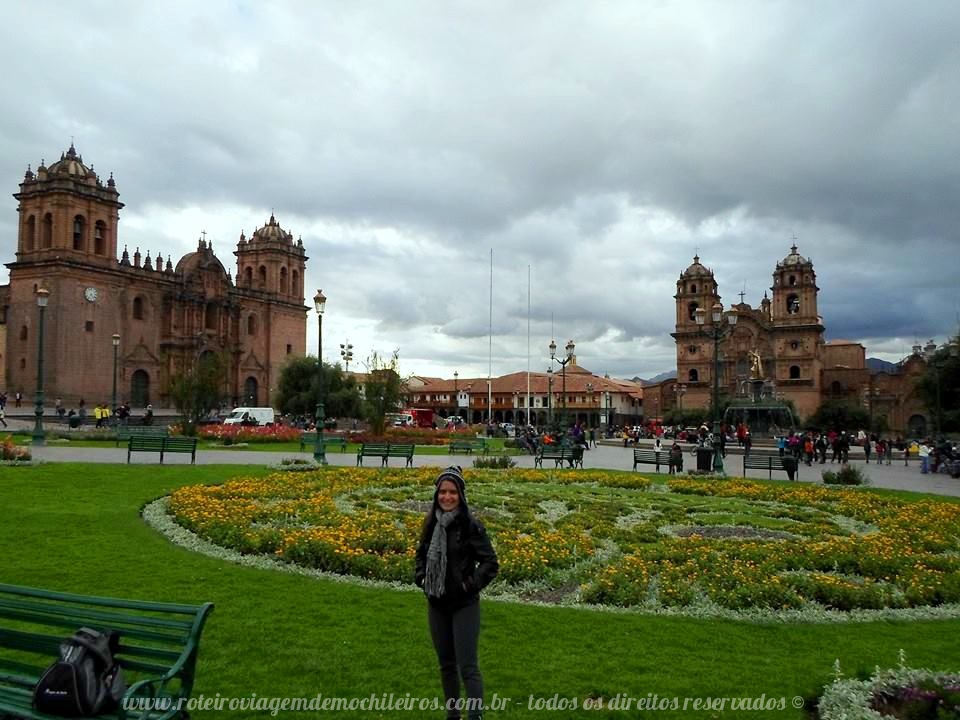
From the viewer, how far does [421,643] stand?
6496 millimetres

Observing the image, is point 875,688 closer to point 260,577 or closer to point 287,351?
point 260,577

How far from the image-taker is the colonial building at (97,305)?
5350 centimetres

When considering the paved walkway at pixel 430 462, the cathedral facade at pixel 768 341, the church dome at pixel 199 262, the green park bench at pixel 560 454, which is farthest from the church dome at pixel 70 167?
the cathedral facade at pixel 768 341

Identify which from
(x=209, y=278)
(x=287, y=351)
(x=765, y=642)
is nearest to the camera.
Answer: (x=765, y=642)

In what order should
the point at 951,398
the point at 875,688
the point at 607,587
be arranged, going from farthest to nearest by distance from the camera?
the point at 951,398 < the point at 607,587 < the point at 875,688

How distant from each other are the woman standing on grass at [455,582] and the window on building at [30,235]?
199 ft

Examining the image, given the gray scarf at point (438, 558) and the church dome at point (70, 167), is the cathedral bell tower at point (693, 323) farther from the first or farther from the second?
the gray scarf at point (438, 558)

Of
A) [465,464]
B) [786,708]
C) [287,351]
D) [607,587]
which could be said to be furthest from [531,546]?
[287,351]

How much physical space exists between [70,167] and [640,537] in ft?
190

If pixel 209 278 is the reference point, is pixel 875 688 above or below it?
below

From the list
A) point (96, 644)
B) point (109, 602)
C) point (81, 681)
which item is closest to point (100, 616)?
point (109, 602)

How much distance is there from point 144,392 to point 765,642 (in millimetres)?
60533

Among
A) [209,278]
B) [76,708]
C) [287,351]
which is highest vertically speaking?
[209,278]

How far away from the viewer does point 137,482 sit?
1695cm
